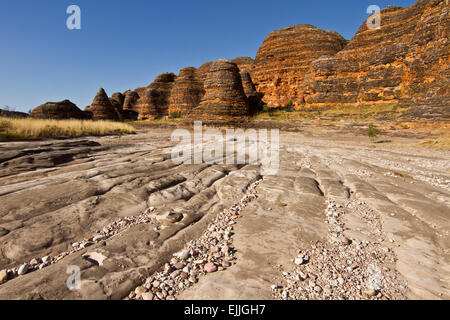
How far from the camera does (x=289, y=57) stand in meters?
30.7

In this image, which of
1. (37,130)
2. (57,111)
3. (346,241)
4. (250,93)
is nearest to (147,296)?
(346,241)

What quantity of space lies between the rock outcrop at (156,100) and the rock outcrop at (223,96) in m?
23.3

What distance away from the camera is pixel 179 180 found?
12.6ft

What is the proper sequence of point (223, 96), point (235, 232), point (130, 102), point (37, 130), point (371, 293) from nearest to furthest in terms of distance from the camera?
point (371, 293), point (235, 232), point (37, 130), point (223, 96), point (130, 102)

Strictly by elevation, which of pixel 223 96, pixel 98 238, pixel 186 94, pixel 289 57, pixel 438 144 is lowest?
pixel 98 238

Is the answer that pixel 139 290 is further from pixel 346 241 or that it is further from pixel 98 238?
pixel 346 241

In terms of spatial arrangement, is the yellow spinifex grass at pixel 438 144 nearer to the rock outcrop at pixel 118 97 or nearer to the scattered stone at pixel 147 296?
the scattered stone at pixel 147 296

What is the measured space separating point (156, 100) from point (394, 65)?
38.3 meters

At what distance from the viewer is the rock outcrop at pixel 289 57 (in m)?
29.4

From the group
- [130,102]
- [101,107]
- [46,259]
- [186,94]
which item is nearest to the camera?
[46,259]

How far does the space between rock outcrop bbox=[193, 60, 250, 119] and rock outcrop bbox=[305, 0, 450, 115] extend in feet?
32.5

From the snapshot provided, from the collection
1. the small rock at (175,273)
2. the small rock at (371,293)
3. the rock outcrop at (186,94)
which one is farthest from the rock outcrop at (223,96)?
the small rock at (371,293)
